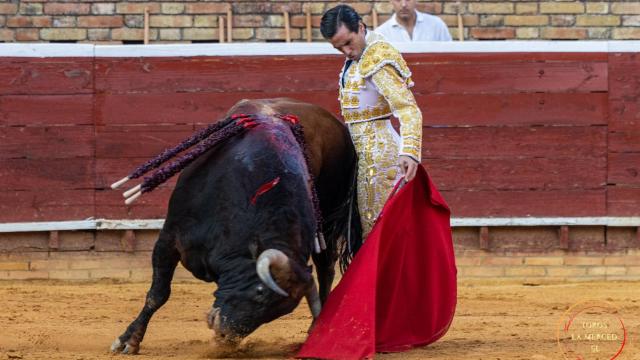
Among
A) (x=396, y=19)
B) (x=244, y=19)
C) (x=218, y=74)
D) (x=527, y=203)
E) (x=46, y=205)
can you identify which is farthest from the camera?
(x=244, y=19)

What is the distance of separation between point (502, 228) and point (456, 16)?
2.28 m

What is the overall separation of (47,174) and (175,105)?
2.70 ft

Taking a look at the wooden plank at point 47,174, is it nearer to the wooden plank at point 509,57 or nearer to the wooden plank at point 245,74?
the wooden plank at point 245,74

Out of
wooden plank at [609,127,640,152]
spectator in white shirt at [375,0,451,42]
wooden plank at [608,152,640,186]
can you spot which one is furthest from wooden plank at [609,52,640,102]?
spectator in white shirt at [375,0,451,42]

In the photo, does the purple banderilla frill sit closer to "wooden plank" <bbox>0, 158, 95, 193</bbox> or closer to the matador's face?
the matador's face

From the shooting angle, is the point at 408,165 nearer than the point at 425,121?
Yes

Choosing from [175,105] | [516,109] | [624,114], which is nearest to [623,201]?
[624,114]

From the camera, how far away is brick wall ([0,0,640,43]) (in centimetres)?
888

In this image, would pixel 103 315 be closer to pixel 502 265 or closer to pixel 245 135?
pixel 245 135

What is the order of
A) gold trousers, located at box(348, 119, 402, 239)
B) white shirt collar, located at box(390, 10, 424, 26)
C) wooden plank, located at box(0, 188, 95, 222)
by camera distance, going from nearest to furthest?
1. gold trousers, located at box(348, 119, 402, 239)
2. wooden plank, located at box(0, 188, 95, 222)
3. white shirt collar, located at box(390, 10, 424, 26)

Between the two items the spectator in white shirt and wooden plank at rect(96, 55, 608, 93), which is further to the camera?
the spectator in white shirt

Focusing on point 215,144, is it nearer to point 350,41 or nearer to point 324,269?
point 350,41

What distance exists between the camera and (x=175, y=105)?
7164mm

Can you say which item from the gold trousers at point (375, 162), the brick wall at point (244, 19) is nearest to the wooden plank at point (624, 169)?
the brick wall at point (244, 19)
